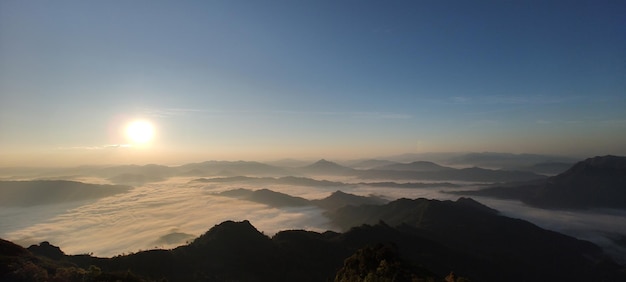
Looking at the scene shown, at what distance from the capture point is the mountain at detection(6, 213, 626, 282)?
34.8 meters

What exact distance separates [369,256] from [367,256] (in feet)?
0.84

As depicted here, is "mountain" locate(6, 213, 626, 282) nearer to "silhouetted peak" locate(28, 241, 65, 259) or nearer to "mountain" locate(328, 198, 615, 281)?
"silhouetted peak" locate(28, 241, 65, 259)

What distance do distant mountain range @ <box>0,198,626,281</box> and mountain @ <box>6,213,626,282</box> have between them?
196 millimetres

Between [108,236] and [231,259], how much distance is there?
129615 millimetres

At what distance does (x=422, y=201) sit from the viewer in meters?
176

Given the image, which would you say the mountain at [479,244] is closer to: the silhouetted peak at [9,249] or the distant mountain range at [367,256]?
the distant mountain range at [367,256]

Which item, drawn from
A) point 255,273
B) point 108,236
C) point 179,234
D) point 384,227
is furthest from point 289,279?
point 108,236

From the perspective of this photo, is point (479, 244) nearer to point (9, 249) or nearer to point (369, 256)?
point (369, 256)

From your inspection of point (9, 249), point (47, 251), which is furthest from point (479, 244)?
point (9, 249)

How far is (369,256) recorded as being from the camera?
Result: 3838 cm

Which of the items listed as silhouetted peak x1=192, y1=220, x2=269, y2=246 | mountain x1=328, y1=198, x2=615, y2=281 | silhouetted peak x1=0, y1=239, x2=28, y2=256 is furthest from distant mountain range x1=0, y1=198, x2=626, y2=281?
mountain x1=328, y1=198, x2=615, y2=281

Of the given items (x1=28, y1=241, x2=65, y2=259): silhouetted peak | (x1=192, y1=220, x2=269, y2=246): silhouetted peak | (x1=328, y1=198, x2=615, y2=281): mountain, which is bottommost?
(x1=328, y1=198, x2=615, y2=281): mountain

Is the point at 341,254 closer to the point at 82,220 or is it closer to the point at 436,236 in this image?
the point at 436,236

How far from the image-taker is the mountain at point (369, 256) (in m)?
34.8
